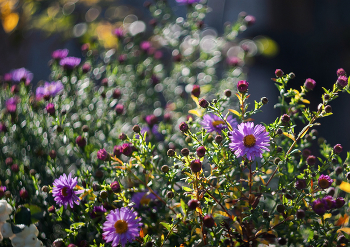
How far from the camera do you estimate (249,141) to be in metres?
0.52

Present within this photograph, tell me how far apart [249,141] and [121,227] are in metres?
0.27

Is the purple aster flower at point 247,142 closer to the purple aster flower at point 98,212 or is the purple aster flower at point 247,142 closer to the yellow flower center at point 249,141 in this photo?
the yellow flower center at point 249,141

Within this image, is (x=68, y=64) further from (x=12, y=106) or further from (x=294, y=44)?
(x=294, y=44)

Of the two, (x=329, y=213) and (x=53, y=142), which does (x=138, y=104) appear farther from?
(x=329, y=213)

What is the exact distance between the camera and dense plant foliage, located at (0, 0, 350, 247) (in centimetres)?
56

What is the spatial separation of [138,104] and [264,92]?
54.9 inches

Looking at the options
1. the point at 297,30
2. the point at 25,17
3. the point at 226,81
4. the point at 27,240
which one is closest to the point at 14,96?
the point at 25,17

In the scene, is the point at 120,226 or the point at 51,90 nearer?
the point at 120,226

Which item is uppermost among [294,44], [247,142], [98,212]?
[247,142]

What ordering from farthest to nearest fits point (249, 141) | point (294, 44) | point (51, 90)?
point (294, 44) → point (51, 90) → point (249, 141)

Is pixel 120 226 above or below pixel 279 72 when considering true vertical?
below

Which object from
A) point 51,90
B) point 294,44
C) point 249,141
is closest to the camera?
point 249,141

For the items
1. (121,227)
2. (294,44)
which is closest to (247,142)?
(121,227)

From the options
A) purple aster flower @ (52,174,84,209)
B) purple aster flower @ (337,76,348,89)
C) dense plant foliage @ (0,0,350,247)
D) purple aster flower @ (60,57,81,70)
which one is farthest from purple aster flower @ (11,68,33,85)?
purple aster flower @ (337,76,348,89)
